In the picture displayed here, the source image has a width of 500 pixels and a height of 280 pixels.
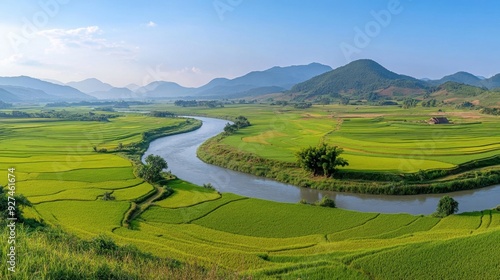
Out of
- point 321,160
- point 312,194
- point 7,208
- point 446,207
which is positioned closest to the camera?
point 7,208

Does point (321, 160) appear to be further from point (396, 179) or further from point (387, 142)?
point (387, 142)

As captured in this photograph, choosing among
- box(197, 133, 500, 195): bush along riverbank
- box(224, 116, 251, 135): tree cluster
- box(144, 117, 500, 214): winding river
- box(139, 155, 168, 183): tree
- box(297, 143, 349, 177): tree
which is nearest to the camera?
box(144, 117, 500, 214): winding river

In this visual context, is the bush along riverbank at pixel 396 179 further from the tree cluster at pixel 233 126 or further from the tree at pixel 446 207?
the tree cluster at pixel 233 126

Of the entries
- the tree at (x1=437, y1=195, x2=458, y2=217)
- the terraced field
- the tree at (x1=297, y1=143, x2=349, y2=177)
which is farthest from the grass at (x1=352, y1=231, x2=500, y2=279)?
the terraced field

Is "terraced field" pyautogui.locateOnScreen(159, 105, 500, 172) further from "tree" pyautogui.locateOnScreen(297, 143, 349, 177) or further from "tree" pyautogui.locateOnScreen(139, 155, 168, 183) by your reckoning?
"tree" pyautogui.locateOnScreen(139, 155, 168, 183)

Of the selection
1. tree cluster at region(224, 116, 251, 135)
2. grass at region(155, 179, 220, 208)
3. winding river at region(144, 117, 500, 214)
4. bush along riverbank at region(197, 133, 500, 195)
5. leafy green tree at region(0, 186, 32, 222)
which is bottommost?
winding river at region(144, 117, 500, 214)

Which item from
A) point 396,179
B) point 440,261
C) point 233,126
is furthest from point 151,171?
point 233,126

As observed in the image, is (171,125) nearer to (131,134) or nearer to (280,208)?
(131,134)
